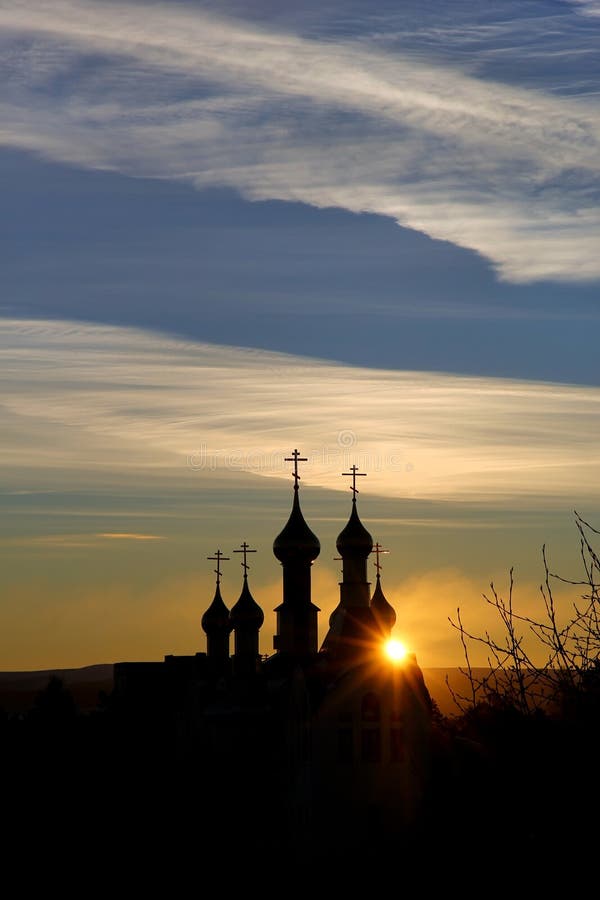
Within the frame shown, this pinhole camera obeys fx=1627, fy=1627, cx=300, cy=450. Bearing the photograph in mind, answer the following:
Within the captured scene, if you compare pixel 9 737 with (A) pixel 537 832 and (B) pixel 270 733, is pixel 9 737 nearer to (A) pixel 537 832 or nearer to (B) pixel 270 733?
(B) pixel 270 733

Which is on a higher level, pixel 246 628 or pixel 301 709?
pixel 246 628

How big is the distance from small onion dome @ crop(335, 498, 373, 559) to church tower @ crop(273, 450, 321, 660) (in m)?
1.93

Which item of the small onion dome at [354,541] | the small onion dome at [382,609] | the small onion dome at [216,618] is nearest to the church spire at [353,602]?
the small onion dome at [354,541]

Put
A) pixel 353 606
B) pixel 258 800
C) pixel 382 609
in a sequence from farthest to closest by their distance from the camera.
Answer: pixel 382 609 → pixel 353 606 → pixel 258 800

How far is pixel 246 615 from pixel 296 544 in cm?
1480

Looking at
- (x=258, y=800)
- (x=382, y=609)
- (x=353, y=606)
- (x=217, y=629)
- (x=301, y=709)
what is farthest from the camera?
(x=217, y=629)

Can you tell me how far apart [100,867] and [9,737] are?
23256mm

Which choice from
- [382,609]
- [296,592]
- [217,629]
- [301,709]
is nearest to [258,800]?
[301,709]

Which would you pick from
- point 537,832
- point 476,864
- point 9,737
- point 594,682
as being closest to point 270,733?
point 9,737

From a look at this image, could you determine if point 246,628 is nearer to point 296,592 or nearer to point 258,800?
point 296,592

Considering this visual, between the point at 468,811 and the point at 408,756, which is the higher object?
the point at 408,756

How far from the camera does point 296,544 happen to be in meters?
69.8

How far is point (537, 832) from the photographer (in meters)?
25.8

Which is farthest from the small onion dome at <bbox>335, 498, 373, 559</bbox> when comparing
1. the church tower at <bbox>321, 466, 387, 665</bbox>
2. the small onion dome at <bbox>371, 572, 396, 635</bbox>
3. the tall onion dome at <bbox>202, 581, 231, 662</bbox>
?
the tall onion dome at <bbox>202, 581, 231, 662</bbox>
